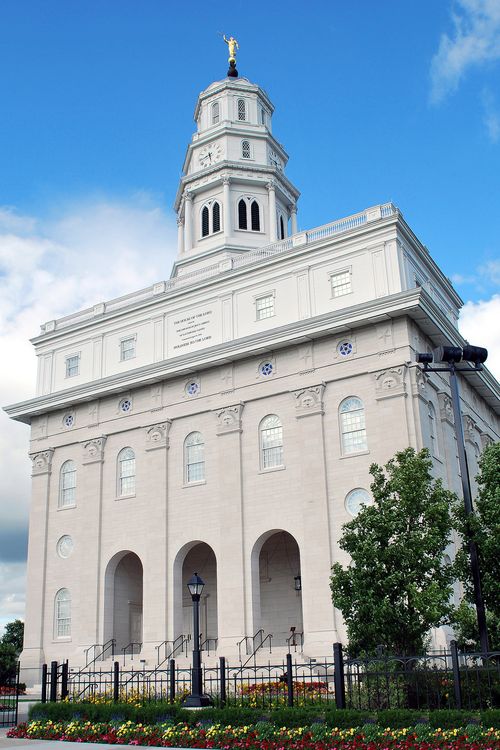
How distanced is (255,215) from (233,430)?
669 inches

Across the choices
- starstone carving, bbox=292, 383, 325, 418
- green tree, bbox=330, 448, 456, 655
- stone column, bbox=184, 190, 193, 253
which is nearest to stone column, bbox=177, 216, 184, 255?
stone column, bbox=184, 190, 193, 253

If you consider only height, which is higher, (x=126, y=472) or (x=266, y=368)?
(x=266, y=368)

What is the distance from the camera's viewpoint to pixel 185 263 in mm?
48125

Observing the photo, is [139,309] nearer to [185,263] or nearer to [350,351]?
[185,263]

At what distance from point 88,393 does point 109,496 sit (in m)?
5.49

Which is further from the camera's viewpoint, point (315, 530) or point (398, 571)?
point (315, 530)

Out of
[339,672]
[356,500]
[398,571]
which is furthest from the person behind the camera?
[356,500]

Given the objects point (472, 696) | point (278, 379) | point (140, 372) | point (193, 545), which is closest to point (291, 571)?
point (193, 545)

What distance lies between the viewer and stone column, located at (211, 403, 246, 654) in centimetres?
3438

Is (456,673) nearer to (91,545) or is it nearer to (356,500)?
(356,500)

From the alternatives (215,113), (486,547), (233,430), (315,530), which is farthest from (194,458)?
(215,113)

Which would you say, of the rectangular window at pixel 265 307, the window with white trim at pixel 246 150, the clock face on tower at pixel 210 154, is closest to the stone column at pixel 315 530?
the rectangular window at pixel 265 307

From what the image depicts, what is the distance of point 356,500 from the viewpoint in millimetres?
33031

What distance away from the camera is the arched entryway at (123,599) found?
130 feet
